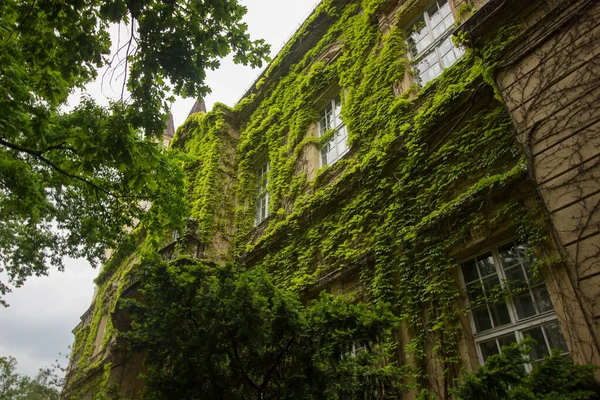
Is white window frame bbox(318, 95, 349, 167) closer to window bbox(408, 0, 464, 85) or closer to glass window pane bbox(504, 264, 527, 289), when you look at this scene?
window bbox(408, 0, 464, 85)

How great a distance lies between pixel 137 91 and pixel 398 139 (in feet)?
15.4

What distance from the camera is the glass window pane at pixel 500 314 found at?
5312 millimetres

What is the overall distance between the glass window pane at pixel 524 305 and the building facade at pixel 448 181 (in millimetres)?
14

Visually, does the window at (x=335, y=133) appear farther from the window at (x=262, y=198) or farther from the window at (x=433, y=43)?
the window at (x=262, y=198)

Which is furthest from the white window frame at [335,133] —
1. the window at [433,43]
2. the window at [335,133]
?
the window at [433,43]

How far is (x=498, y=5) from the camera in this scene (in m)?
6.39

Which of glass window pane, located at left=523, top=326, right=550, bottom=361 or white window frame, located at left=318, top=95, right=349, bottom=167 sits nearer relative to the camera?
glass window pane, located at left=523, top=326, right=550, bottom=361

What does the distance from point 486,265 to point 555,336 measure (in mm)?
1301

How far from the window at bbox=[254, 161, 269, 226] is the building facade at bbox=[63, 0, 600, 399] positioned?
12cm

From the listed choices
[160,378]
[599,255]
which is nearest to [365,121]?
[599,255]

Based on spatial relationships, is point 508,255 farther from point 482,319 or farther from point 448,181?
point 448,181

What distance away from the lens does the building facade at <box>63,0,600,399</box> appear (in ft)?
15.7

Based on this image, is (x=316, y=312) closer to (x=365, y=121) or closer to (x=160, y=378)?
(x=160, y=378)

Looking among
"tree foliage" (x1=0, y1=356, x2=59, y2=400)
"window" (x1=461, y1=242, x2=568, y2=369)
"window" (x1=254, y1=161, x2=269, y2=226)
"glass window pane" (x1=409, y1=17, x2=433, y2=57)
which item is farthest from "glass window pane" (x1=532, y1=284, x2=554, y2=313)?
"tree foliage" (x1=0, y1=356, x2=59, y2=400)
